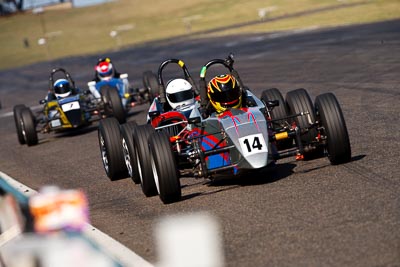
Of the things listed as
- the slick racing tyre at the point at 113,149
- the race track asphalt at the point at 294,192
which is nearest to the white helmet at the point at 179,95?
the slick racing tyre at the point at 113,149

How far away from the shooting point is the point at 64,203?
4.23m

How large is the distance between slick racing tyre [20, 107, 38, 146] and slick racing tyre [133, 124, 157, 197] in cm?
874

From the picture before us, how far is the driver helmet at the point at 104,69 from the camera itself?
22102 mm

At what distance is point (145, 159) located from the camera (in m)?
10.4

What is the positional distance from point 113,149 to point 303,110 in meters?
2.60

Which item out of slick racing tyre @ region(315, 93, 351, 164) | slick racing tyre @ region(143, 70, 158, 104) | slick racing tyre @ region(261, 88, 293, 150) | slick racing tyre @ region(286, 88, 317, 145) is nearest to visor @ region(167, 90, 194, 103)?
slick racing tyre @ region(261, 88, 293, 150)

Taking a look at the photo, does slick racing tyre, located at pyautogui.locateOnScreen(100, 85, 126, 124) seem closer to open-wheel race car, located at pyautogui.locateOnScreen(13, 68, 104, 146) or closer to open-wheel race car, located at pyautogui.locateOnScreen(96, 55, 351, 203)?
open-wheel race car, located at pyautogui.locateOnScreen(13, 68, 104, 146)

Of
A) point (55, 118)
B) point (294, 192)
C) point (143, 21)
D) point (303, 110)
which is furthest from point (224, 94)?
point (143, 21)

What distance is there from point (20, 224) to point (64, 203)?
0.65 metres

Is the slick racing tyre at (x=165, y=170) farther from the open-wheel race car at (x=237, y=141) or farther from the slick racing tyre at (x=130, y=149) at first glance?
the slick racing tyre at (x=130, y=149)

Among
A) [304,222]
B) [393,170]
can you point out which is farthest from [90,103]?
[304,222]

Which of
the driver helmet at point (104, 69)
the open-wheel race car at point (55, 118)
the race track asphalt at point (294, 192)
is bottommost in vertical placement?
the race track asphalt at point (294, 192)

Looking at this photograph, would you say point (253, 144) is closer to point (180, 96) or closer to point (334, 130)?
point (334, 130)

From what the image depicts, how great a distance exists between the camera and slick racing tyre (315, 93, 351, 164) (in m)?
10.1
